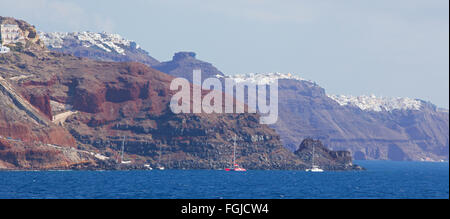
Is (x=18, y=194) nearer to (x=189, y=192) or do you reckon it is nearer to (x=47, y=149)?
(x=189, y=192)
